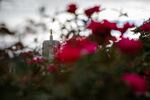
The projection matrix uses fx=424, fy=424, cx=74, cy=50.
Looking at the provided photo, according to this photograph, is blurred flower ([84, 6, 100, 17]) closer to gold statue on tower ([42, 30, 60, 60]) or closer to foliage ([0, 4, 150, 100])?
foliage ([0, 4, 150, 100])

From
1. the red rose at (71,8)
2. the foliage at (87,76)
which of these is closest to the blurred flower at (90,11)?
the red rose at (71,8)

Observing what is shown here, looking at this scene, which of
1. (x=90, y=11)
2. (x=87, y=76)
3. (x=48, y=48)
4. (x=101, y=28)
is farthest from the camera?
(x=48, y=48)

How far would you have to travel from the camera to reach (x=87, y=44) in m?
2.11

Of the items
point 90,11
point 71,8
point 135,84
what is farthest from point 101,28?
point 135,84

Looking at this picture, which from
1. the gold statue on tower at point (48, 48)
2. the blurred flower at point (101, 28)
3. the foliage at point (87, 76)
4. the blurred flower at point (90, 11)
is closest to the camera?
the foliage at point (87, 76)

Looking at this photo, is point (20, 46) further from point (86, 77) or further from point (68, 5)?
point (86, 77)

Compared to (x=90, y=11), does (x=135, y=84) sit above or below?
below

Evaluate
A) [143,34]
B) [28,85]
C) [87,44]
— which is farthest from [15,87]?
[143,34]

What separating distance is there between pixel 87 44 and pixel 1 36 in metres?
0.76

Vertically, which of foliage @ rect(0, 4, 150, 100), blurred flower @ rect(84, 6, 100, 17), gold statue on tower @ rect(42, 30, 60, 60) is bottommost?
gold statue on tower @ rect(42, 30, 60, 60)

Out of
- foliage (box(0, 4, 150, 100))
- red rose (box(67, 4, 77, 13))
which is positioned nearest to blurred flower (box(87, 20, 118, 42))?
foliage (box(0, 4, 150, 100))

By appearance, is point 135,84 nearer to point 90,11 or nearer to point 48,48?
point 90,11

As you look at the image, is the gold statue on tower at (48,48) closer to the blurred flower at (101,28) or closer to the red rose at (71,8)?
the red rose at (71,8)

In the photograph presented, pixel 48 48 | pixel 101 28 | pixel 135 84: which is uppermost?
pixel 101 28
